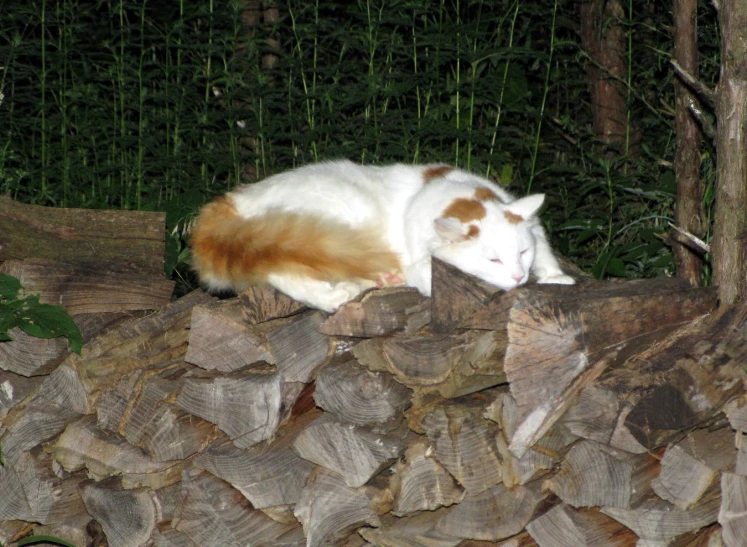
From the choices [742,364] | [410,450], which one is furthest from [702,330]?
[410,450]

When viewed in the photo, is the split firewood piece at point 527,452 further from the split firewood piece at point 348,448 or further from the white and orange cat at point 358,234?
the white and orange cat at point 358,234

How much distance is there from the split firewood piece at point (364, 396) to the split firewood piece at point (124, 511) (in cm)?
73

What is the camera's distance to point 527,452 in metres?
1.90

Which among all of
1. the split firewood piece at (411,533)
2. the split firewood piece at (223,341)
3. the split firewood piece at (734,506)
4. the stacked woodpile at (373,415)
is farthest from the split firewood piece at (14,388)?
the split firewood piece at (734,506)

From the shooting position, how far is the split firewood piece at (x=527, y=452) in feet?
6.20

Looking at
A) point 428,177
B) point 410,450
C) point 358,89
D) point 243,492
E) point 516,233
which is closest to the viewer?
point 410,450

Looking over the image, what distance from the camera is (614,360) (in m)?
1.89

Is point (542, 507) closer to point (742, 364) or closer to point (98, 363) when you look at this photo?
point (742, 364)

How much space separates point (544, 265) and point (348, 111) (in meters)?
1.98

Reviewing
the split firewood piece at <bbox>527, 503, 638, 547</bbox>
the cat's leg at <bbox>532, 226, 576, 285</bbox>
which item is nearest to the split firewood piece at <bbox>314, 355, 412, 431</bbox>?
the split firewood piece at <bbox>527, 503, 638, 547</bbox>

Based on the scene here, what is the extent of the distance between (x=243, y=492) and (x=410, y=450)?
21.1 inches

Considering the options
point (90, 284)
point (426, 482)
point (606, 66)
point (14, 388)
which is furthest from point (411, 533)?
point (606, 66)

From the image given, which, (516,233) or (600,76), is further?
(600,76)

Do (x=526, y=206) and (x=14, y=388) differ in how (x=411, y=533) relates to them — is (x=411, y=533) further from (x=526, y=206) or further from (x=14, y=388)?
(x=14, y=388)
